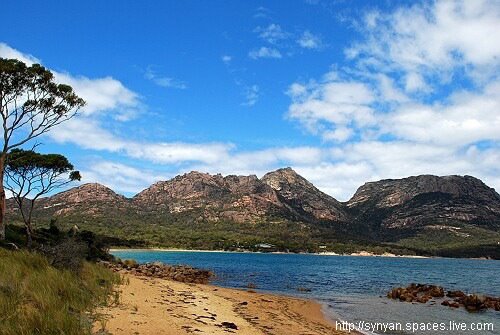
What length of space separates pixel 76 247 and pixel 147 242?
531 feet

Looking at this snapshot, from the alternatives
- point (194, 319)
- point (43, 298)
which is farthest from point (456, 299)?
point (43, 298)

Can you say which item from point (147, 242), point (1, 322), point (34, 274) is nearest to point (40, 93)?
point (34, 274)

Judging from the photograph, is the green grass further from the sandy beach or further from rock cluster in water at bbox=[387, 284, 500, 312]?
rock cluster in water at bbox=[387, 284, 500, 312]

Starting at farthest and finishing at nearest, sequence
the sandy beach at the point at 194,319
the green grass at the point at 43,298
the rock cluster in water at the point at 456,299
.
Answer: the rock cluster in water at the point at 456,299, the sandy beach at the point at 194,319, the green grass at the point at 43,298

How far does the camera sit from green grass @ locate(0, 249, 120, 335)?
977cm

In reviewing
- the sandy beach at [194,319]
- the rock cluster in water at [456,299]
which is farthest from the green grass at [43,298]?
the rock cluster in water at [456,299]

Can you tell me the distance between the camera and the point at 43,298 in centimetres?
1216

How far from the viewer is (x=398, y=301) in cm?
3778

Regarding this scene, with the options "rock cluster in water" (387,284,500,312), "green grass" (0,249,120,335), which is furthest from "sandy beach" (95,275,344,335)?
"rock cluster in water" (387,284,500,312)

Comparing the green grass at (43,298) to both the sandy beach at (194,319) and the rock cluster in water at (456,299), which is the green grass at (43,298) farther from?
the rock cluster in water at (456,299)

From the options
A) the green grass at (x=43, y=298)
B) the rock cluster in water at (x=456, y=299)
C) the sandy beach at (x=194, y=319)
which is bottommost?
the rock cluster in water at (x=456, y=299)

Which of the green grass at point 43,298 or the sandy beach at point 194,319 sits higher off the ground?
the green grass at point 43,298

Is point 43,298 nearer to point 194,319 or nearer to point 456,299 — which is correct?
point 194,319

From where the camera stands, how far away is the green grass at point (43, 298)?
9766 mm
